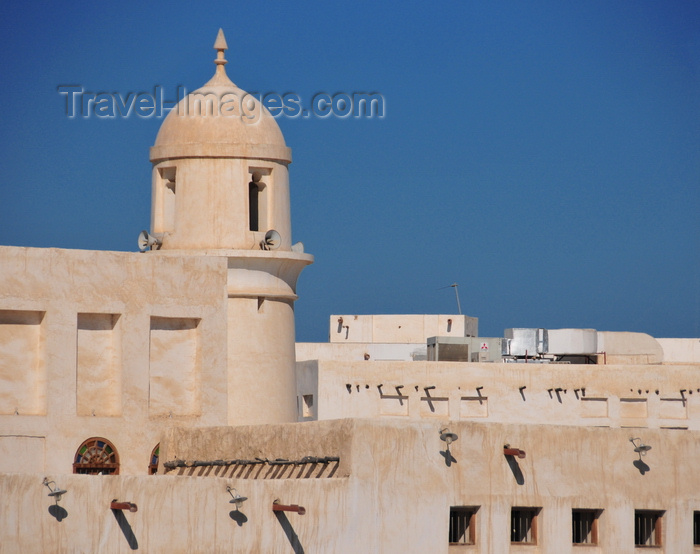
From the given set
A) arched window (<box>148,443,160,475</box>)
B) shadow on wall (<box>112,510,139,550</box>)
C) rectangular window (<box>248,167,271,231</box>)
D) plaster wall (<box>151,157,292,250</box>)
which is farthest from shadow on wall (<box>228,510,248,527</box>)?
rectangular window (<box>248,167,271,231</box>)

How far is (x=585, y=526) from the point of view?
25.1 meters

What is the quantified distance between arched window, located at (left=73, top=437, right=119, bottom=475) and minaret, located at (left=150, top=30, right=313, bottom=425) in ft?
16.2

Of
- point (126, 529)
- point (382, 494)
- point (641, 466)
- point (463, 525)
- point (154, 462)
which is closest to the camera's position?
point (126, 529)

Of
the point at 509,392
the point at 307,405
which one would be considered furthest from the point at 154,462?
the point at 509,392

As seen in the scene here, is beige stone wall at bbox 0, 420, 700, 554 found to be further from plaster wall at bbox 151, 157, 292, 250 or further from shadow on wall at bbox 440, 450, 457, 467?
plaster wall at bbox 151, 157, 292, 250

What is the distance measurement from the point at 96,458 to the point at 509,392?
17850 millimetres

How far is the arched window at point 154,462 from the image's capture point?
27531 millimetres

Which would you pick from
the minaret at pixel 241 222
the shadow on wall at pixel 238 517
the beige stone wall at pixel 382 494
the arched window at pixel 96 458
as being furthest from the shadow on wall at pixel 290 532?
the minaret at pixel 241 222

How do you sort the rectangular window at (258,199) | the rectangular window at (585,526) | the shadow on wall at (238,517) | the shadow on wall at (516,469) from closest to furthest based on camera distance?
the shadow on wall at (238,517) → the shadow on wall at (516,469) → the rectangular window at (585,526) → the rectangular window at (258,199)

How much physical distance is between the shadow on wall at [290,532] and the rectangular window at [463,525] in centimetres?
300

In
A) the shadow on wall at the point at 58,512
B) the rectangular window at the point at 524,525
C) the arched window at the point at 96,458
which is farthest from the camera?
the arched window at the point at 96,458

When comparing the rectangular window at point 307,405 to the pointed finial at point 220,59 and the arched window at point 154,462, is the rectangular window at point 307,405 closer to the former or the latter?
the pointed finial at point 220,59

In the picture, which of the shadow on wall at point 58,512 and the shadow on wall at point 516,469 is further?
the shadow on wall at point 516,469

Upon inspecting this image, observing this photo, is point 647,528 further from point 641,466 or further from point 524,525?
point 524,525
